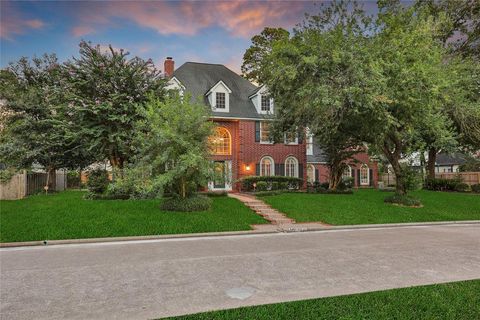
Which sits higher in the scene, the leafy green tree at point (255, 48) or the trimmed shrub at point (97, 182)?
the leafy green tree at point (255, 48)

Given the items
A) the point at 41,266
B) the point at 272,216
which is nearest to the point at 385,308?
the point at 41,266

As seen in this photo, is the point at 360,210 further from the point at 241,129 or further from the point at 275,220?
the point at 241,129

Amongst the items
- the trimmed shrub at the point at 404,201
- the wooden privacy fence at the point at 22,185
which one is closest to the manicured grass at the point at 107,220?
the wooden privacy fence at the point at 22,185

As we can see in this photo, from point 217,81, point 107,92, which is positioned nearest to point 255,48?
point 217,81

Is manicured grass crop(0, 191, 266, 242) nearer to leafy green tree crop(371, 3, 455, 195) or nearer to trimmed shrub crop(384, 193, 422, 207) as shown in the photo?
leafy green tree crop(371, 3, 455, 195)

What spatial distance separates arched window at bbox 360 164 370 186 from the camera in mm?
33656

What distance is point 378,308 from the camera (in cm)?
429

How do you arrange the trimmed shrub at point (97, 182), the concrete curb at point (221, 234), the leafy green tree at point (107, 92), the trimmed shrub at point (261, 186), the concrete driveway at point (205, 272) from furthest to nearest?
the trimmed shrub at point (261, 186) → the leafy green tree at point (107, 92) → the trimmed shrub at point (97, 182) → the concrete curb at point (221, 234) → the concrete driveway at point (205, 272)

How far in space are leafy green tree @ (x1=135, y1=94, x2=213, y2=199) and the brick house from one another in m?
9.24

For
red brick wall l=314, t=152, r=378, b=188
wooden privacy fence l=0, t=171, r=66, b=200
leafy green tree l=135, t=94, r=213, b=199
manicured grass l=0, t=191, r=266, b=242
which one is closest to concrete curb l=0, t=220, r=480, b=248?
manicured grass l=0, t=191, r=266, b=242

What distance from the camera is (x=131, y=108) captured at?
17859 mm

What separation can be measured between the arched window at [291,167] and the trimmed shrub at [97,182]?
46.5ft

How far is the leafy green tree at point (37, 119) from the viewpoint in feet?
63.8

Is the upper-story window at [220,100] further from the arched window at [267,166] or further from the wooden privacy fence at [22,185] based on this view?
the wooden privacy fence at [22,185]
